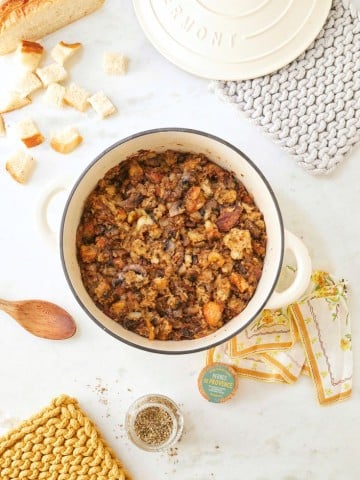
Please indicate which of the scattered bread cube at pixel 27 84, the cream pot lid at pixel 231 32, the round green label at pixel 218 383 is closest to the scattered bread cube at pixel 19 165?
the scattered bread cube at pixel 27 84

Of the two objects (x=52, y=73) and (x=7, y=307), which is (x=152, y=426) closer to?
(x=7, y=307)

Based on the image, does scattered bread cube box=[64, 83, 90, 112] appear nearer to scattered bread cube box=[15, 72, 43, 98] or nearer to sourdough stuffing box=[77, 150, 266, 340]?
scattered bread cube box=[15, 72, 43, 98]

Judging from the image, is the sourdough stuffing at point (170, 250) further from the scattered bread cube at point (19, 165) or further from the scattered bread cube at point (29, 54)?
the scattered bread cube at point (29, 54)

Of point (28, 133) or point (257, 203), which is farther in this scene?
point (28, 133)

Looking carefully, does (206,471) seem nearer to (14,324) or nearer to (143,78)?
(14,324)

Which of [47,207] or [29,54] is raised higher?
[29,54]

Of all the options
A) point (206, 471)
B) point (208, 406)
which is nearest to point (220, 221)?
point (208, 406)

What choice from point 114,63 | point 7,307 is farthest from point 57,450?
point 114,63
